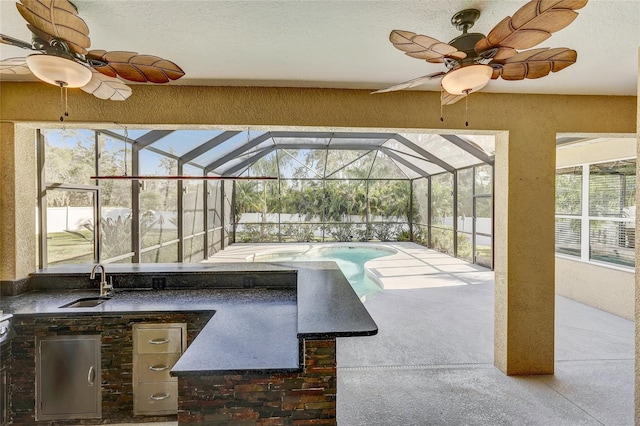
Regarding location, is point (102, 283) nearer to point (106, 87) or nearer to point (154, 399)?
point (154, 399)

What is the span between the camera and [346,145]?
10516 millimetres

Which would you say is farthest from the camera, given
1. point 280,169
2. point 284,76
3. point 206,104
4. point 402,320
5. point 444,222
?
point 280,169

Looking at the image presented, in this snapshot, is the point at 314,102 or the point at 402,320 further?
the point at 402,320

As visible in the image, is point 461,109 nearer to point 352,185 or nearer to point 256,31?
point 256,31

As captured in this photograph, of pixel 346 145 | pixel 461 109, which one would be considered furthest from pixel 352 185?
pixel 461 109

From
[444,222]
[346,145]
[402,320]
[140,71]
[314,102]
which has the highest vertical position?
[346,145]

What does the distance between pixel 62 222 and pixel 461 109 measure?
4497mm

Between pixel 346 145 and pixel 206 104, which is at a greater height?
pixel 346 145

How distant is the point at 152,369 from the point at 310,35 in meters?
2.81

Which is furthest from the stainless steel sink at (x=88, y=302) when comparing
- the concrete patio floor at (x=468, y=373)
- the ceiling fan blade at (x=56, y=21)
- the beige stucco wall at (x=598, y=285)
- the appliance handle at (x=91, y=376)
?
the beige stucco wall at (x=598, y=285)

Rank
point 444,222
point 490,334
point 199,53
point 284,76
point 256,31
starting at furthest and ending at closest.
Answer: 1. point 444,222
2. point 490,334
3. point 284,76
4. point 199,53
5. point 256,31

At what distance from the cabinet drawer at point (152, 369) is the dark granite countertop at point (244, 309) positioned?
38cm

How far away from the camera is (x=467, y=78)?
5.77ft

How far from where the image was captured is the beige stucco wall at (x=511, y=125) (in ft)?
10.2
